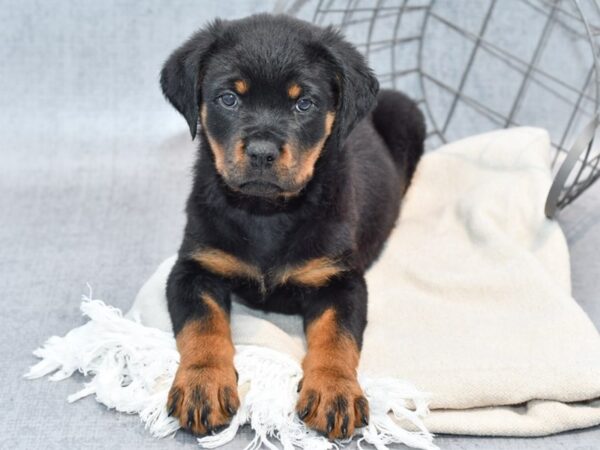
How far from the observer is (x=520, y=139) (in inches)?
154

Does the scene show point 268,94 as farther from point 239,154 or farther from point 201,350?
point 201,350

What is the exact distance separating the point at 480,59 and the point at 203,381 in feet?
9.65

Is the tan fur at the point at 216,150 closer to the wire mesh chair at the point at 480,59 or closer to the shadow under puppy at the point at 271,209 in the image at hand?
the shadow under puppy at the point at 271,209

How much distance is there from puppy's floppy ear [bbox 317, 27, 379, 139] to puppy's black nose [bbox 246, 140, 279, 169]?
1.13 ft

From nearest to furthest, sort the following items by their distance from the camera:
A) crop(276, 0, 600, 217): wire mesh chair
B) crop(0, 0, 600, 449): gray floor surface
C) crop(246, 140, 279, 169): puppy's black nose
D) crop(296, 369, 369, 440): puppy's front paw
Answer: crop(296, 369, 369, 440): puppy's front paw, crop(246, 140, 279, 169): puppy's black nose, crop(0, 0, 600, 449): gray floor surface, crop(276, 0, 600, 217): wire mesh chair

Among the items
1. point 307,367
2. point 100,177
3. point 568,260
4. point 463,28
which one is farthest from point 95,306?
point 463,28

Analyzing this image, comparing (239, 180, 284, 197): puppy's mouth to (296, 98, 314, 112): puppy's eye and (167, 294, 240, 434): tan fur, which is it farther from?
(167, 294, 240, 434): tan fur

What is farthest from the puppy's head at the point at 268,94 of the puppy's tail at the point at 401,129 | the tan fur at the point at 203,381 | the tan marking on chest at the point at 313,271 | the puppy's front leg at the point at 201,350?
the puppy's tail at the point at 401,129

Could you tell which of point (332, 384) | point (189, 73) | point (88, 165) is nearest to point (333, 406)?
point (332, 384)

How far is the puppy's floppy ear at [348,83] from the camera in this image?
273cm

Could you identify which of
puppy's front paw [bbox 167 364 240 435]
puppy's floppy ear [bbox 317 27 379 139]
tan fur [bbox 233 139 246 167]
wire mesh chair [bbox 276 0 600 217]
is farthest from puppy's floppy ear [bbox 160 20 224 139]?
→ wire mesh chair [bbox 276 0 600 217]

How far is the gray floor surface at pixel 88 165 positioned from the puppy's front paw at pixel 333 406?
100 centimetres

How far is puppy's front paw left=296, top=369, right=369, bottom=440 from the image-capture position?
2348mm

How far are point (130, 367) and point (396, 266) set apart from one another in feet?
3.87
